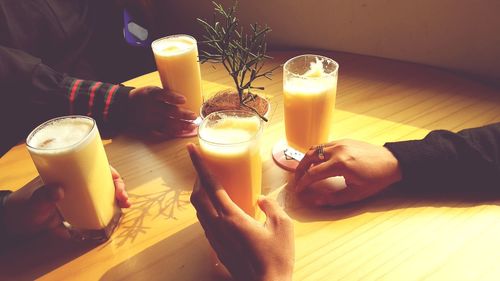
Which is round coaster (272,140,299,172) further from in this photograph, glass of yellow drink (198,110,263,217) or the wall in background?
the wall in background

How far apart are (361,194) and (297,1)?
3.37 ft

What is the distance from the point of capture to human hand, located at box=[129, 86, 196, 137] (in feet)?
3.40

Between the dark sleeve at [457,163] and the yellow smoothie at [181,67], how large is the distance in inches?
22.9

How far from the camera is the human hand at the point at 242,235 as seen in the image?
0.57 meters

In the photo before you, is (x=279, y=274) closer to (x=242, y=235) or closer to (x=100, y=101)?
(x=242, y=235)

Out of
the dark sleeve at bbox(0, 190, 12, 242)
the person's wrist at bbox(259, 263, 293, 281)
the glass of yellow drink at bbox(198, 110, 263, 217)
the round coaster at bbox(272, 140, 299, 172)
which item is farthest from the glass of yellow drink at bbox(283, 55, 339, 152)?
the dark sleeve at bbox(0, 190, 12, 242)

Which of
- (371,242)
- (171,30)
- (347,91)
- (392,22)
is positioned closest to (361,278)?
(371,242)

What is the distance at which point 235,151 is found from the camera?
0.67 metres

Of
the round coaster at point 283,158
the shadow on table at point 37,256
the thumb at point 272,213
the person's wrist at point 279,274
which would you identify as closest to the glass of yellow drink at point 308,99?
the round coaster at point 283,158

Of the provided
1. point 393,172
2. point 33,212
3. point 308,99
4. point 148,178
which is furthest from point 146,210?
point 393,172

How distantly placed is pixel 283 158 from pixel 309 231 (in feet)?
0.79

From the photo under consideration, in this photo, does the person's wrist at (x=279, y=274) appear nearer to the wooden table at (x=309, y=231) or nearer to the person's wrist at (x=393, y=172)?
the wooden table at (x=309, y=231)

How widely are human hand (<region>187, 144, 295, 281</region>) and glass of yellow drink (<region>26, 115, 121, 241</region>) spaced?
0.73ft

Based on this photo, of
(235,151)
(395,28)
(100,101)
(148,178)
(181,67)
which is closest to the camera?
(235,151)
